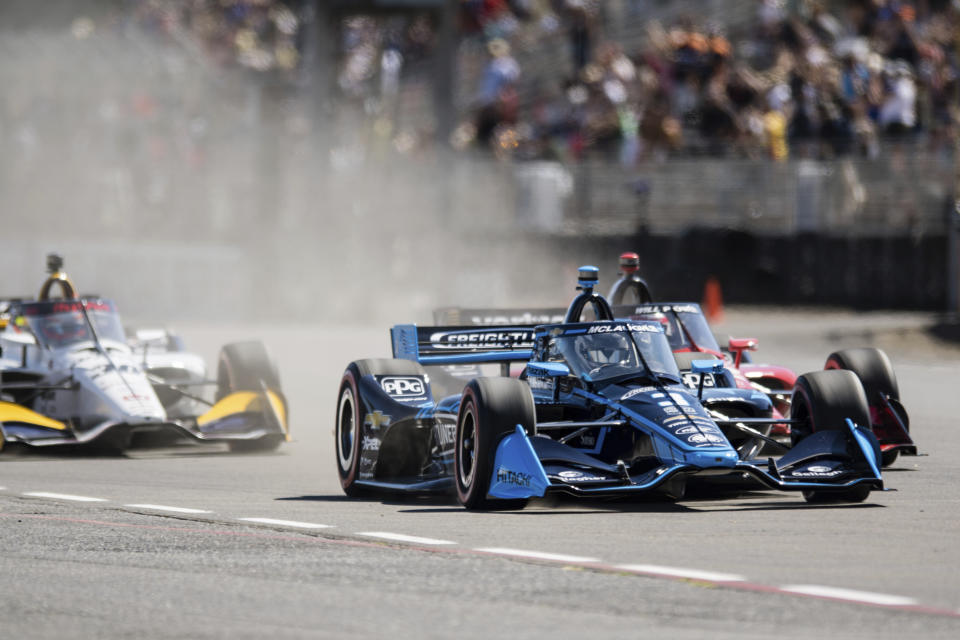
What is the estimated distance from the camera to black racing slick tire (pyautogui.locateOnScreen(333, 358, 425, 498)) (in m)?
10.8

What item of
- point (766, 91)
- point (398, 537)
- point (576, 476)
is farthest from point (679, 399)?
point (766, 91)

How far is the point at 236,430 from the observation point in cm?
1401

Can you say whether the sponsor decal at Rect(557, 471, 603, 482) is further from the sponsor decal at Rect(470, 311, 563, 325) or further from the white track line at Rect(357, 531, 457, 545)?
the sponsor decal at Rect(470, 311, 563, 325)

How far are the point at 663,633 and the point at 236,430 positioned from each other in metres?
8.83

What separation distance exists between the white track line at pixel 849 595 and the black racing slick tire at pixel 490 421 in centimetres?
289

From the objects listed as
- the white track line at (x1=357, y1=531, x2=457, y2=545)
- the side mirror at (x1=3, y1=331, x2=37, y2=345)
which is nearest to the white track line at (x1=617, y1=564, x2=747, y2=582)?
the white track line at (x1=357, y1=531, x2=457, y2=545)

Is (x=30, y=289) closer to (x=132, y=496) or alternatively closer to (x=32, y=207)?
(x=32, y=207)

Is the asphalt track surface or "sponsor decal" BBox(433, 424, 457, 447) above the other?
"sponsor decal" BBox(433, 424, 457, 447)

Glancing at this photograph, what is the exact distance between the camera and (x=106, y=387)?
1337 cm

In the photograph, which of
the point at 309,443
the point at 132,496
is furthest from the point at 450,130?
the point at 132,496

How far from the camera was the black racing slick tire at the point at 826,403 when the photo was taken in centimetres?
968

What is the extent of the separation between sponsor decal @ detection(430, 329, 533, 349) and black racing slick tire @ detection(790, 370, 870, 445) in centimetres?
240

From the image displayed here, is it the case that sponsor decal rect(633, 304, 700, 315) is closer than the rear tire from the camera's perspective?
Yes

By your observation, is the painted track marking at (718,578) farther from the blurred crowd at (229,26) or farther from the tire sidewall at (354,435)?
the blurred crowd at (229,26)
